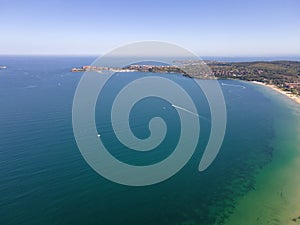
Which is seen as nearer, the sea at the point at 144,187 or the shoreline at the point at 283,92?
the sea at the point at 144,187

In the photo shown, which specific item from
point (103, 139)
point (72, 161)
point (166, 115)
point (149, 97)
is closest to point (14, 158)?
point (72, 161)

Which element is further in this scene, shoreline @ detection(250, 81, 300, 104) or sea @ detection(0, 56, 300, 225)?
shoreline @ detection(250, 81, 300, 104)

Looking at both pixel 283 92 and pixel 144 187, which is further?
pixel 283 92

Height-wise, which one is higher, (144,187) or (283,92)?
(283,92)

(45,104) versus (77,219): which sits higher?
(45,104)

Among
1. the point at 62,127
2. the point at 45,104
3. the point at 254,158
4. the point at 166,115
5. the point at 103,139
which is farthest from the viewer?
the point at 45,104

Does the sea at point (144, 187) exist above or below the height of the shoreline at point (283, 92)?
below

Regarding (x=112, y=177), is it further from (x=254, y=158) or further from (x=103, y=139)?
(x=254, y=158)

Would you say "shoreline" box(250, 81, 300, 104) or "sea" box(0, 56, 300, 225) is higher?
"shoreline" box(250, 81, 300, 104)
